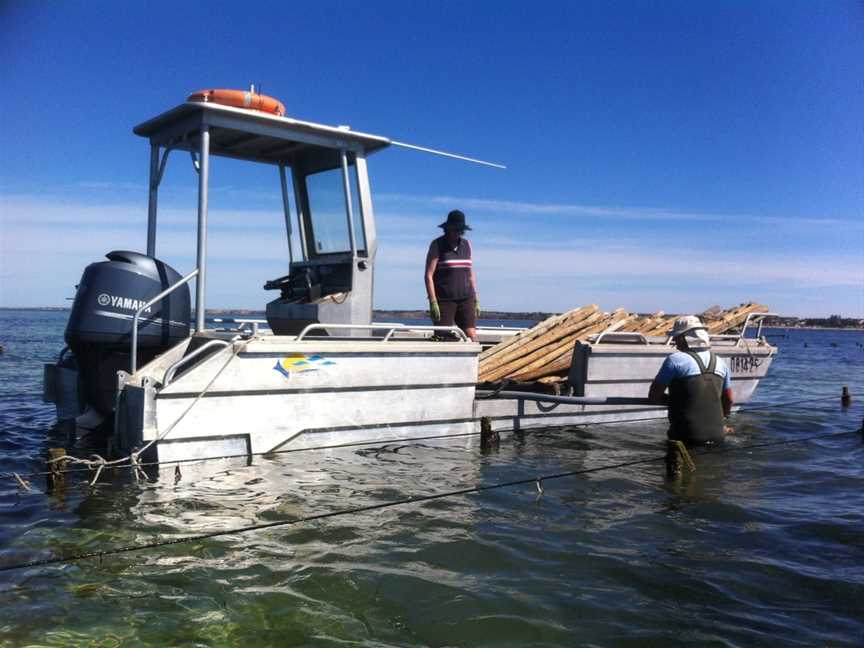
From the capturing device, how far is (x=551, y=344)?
10.8 metres

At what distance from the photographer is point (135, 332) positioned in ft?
23.4

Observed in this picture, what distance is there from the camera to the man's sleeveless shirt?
9305 mm

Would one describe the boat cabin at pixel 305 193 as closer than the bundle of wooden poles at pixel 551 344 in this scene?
Yes

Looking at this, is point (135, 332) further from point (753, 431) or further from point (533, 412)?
point (753, 431)

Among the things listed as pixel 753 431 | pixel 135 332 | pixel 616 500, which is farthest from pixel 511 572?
pixel 753 431

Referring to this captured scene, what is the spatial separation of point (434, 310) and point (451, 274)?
530 millimetres

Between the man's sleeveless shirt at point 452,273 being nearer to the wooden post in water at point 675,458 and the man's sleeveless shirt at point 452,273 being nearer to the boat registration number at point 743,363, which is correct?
the wooden post in water at point 675,458

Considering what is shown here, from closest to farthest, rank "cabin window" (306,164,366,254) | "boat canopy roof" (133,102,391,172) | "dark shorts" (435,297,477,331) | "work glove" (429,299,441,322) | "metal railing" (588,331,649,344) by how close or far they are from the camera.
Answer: "boat canopy roof" (133,102,391,172)
"cabin window" (306,164,366,254)
"work glove" (429,299,441,322)
"dark shorts" (435,297,477,331)
"metal railing" (588,331,649,344)

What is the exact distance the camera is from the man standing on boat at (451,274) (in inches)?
365

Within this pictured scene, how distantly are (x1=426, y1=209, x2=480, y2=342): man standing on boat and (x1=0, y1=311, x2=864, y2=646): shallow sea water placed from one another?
6.22 ft

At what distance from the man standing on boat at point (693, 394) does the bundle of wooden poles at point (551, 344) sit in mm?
2580

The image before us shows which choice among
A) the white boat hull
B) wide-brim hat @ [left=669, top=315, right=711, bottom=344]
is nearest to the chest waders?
wide-brim hat @ [left=669, top=315, right=711, bottom=344]

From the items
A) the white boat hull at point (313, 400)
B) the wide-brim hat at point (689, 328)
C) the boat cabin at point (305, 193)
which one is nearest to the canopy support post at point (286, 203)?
the boat cabin at point (305, 193)

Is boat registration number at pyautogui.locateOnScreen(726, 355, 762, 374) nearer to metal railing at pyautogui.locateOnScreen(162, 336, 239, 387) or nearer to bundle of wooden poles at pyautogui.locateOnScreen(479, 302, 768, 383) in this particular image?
bundle of wooden poles at pyautogui.locateOnScreen(479, 302, 768, 383)
